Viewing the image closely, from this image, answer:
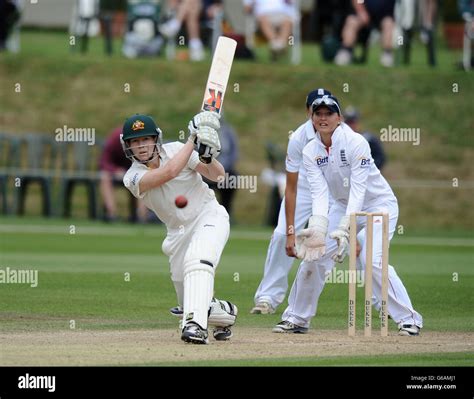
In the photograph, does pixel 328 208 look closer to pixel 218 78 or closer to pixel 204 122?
pixel 218 78

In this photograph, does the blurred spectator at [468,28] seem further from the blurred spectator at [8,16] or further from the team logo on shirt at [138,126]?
the team logo on shirt at [138,126]

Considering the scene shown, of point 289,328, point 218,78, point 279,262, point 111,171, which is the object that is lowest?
point 289,328

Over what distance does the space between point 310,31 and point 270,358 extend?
2593 cm

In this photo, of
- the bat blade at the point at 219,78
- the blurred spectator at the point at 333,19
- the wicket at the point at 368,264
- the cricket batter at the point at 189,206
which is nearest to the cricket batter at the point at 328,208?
the wicket at the point at 368,264

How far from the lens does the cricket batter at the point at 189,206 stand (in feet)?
32.0

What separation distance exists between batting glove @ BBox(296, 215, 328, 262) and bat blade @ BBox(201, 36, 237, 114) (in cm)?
115

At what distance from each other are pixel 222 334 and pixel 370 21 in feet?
59.9

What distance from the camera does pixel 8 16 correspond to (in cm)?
2880

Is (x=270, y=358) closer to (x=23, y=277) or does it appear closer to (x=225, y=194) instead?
(x=23, y=277)

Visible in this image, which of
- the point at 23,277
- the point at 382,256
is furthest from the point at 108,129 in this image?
the point at 382,256

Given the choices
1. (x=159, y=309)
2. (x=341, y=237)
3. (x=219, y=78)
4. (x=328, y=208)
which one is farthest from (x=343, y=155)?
(x=159, y=309)

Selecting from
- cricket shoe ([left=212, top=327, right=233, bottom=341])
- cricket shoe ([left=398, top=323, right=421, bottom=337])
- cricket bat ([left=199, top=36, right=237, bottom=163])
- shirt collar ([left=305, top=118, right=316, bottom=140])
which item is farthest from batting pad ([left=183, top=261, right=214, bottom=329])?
shirt collar ([left=305, top=118, right=316, bottom=140])

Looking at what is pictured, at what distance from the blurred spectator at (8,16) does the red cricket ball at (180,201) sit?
1893 cm
